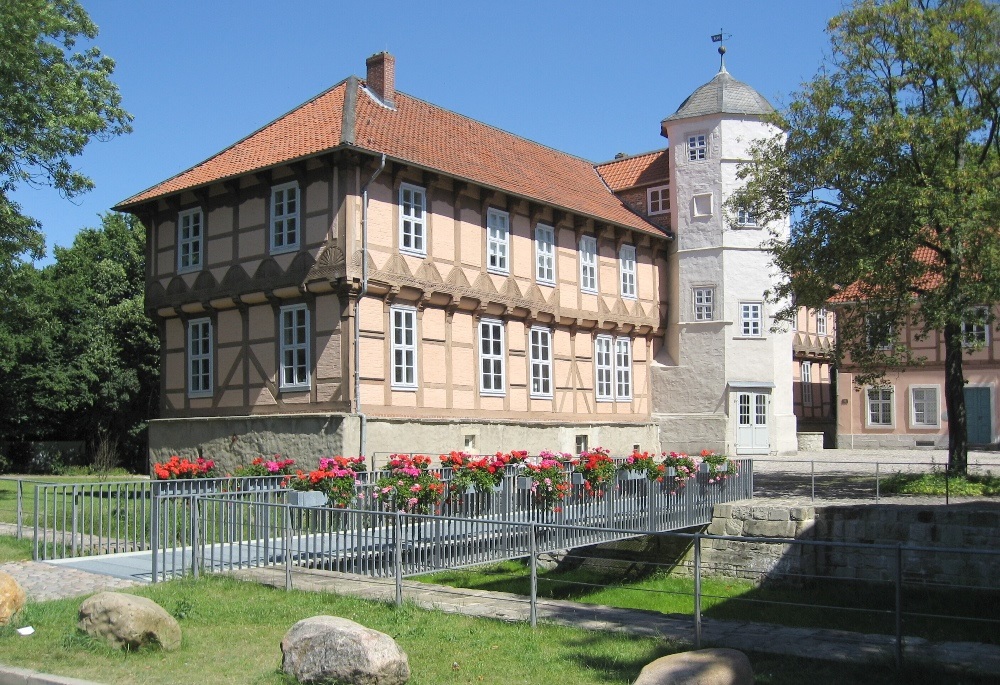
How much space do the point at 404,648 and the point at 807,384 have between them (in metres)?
36.0

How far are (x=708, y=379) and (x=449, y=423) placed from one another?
37.6ft

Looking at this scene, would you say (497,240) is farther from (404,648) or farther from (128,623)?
(128,623)

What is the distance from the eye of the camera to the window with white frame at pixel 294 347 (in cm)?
2198

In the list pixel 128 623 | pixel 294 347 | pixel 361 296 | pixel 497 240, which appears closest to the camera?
pixel 128 623

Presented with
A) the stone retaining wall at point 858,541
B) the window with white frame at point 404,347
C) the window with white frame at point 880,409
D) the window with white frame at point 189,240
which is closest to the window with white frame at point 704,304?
the window with white frame at point 880,409

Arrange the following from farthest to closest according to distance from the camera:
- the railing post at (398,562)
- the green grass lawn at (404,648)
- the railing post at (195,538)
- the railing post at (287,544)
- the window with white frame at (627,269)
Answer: the window with white frame at (627,269) < the railing post at (195,538) < the railing post at (287,544) < the railing post at (398,562) < the green grass lawn at (404,648)

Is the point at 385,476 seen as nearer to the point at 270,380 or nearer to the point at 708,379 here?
the point at 270,380

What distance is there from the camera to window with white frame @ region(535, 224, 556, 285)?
2665 cm

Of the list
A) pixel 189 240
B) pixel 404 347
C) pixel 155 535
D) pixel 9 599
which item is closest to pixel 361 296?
pixel 404 347

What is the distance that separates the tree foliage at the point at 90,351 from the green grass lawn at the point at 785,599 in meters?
21.7

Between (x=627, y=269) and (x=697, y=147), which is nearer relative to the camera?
(x=627, y=269)

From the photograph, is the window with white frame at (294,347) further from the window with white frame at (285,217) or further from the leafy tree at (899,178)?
the leafy tree at (899,178)

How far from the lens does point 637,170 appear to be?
34.4 meters

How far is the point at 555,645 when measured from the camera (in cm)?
809
